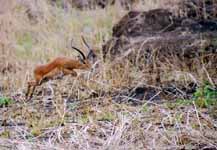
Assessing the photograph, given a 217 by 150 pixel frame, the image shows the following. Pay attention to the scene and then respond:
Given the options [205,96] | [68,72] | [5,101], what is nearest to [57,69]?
[68,72]

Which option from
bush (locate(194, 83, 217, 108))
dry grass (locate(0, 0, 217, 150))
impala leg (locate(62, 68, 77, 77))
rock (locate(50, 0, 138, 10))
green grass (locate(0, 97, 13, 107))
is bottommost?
green grass (locate(0, 97, 13, 107))

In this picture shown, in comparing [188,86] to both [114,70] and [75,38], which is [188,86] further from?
[75,38]

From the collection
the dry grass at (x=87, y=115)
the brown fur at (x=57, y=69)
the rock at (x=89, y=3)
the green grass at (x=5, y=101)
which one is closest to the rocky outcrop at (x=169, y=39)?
the dry grass at (x=87, y=115)

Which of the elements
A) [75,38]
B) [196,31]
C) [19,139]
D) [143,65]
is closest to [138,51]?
[143,65]

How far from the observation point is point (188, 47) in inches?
281

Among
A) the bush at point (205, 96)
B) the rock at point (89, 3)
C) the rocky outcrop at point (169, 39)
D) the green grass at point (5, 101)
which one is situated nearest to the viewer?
the bush at point (205, 96)

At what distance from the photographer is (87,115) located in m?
5.15

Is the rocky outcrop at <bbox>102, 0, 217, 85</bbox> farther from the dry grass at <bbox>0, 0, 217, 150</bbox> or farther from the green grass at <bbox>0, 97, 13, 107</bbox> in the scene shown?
the green grass at <bbox>0, 97, 13, 107</bbox>

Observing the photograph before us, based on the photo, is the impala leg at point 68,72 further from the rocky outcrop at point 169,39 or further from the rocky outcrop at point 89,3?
the rocky outcrop at point 89,3

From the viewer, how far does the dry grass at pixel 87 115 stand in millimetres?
4398

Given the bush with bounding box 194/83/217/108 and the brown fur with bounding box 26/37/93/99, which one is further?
the brown fur with bounding box 26/37/93/99

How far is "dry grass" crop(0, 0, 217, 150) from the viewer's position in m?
4.40

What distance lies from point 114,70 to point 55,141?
2.38 m

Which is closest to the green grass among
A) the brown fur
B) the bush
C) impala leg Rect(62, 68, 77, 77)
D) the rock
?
the brown fur
